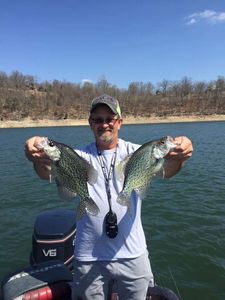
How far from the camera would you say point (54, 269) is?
205 inches

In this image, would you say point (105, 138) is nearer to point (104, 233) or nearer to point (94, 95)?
point (104, 233)

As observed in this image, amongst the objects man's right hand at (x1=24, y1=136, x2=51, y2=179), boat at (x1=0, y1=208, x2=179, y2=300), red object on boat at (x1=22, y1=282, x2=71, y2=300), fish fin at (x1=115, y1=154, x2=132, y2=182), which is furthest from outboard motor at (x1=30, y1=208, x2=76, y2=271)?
fish fin at (x1=115, y1=154, x2=132, y2=182)

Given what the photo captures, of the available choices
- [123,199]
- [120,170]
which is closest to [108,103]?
[120,170]

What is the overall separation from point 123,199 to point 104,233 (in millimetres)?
464

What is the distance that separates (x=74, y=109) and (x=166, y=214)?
121563 mm

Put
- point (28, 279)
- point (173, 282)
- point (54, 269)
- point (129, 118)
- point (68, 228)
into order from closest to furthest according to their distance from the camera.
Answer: point (28, 279), point (54, 269), point (68, 228), point (173, 282), point (129, 118)

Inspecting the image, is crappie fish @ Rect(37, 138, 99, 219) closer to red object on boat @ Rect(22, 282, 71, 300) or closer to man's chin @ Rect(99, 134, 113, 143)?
man's chin @ Rect(99, 134, 113, 143)

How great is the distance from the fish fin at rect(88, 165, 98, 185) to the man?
74 millimetres

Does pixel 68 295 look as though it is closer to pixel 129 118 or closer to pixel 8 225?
pixel 8 225

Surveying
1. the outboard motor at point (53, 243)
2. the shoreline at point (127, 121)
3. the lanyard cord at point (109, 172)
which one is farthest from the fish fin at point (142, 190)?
the shoreline at point (127, 121)

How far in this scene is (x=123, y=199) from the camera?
3881mm

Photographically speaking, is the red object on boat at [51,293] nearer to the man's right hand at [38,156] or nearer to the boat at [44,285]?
the boat at [44,285]

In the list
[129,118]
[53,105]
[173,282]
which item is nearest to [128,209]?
[173,282]

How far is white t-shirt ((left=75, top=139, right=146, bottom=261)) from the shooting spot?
13.0 ft
